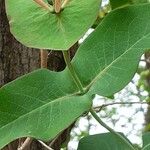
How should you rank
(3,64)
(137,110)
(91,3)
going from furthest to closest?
1. (137,110)
2. (3,64)
3. (91,3)

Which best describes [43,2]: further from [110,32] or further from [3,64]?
[3,64]

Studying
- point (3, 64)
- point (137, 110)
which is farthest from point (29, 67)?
point (137, 110)

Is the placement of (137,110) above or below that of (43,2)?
below

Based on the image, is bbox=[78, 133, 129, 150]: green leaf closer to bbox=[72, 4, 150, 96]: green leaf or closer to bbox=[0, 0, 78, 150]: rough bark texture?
bbox=[72, 4, 150, 96]: green leaf

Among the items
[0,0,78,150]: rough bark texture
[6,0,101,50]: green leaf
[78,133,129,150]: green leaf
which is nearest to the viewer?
[6,0,101,50]: green leaf

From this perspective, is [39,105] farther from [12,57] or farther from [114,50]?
[12,57]

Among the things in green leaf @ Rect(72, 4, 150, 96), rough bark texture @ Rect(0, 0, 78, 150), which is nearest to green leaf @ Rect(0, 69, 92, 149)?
green leaf @ Rect(72, 4, 150, 96)
